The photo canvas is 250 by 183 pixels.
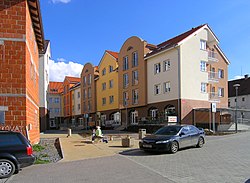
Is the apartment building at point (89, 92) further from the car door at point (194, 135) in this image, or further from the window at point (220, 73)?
the car door at point (194, 135)

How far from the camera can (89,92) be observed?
61719 mm

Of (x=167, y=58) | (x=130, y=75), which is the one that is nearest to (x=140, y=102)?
(x=130, y=75)

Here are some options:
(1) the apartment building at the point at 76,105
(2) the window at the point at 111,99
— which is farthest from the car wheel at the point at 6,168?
(1) the apartment building at the point at 76,105

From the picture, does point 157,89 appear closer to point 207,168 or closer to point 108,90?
point 108,90

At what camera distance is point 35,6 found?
54.6 feet

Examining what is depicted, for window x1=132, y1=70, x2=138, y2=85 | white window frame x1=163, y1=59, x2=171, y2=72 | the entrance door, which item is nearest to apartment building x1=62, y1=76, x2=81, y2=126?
the entrance door

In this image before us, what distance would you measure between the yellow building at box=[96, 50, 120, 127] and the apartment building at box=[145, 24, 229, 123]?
11.2 metres

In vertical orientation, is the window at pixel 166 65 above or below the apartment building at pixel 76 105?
above

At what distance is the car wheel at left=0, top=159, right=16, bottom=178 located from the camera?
9188mm

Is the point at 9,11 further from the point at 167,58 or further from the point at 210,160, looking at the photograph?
the point at 167,58

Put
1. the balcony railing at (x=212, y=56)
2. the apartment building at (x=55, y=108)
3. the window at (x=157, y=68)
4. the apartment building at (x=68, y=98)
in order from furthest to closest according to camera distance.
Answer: the apartment building at (x=55, y=108), the apartment building at (x=68, y=98), the balcony railing at (x=212, y=56), the window at (x=157, y=68)

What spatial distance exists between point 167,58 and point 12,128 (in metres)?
26.2

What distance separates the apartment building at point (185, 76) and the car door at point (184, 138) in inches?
684

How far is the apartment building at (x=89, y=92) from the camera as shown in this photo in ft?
195
